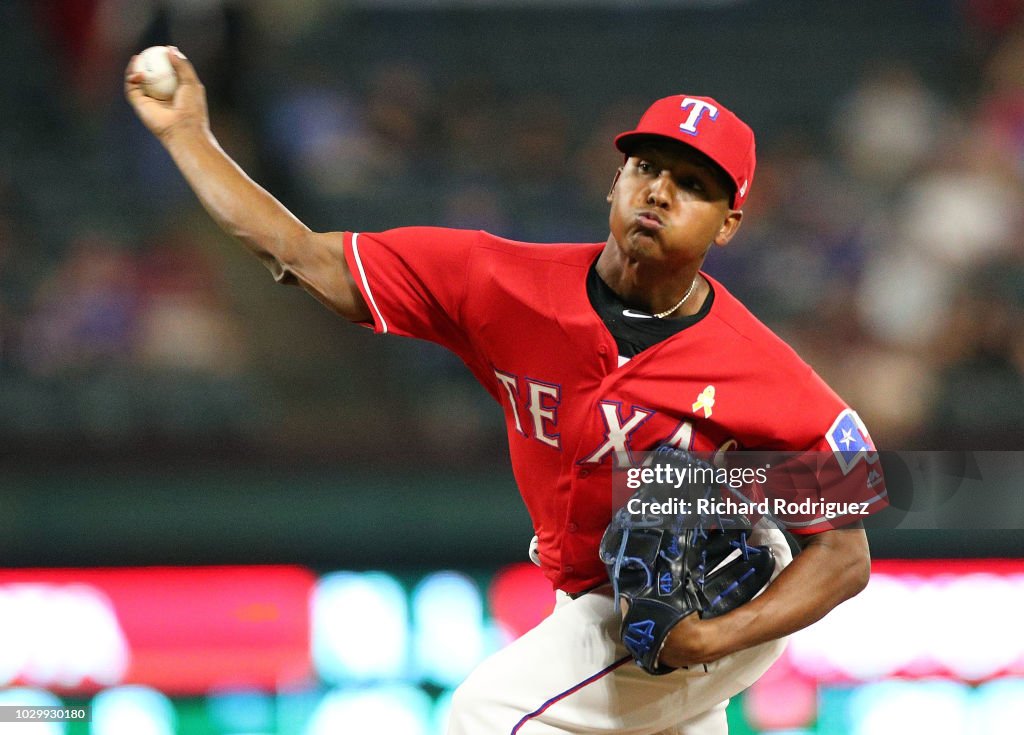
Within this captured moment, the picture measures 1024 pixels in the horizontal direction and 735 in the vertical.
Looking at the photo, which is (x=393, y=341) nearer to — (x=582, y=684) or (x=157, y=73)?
(x=157, y=73)

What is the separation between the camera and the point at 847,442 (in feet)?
9.16

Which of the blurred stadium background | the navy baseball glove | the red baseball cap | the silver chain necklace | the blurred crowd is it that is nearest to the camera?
the navy baseball glove

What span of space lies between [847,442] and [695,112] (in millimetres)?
768

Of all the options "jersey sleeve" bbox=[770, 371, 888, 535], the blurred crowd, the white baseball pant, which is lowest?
the white baseball pant

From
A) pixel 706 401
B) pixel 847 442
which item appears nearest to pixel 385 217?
pixel 706 401

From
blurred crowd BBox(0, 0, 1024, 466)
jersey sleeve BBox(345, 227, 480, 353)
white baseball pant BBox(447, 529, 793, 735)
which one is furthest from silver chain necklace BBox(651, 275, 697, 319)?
blurred crowd BBox(0, 0, 1024, 466)

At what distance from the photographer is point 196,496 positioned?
533cm

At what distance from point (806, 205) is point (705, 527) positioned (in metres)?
5.13

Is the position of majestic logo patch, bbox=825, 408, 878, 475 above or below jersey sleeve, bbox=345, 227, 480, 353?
below

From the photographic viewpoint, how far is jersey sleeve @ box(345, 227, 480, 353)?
2803mm

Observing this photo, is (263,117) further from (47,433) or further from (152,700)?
(152,700)

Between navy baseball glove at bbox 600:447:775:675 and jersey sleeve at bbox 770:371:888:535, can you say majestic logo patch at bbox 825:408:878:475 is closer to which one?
jersey sleeve at bbox 770:371:888:535

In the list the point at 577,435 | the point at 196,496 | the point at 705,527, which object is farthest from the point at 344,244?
the point at 196,496

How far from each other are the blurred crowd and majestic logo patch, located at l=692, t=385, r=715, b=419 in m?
2.83
